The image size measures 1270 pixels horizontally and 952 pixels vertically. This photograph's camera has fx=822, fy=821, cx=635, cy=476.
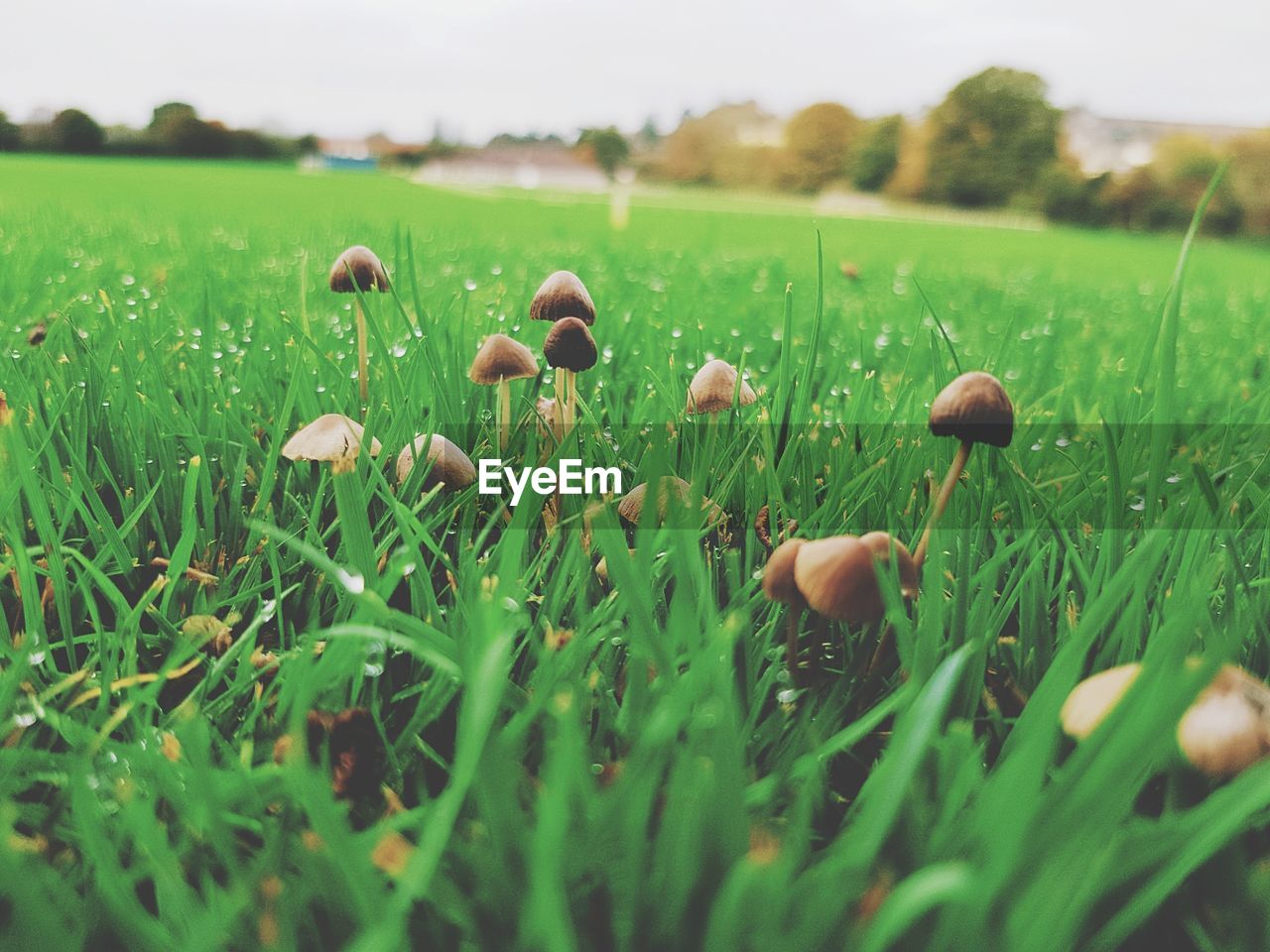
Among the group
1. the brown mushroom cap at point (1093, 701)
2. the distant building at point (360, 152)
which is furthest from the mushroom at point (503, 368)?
the distant building at point (360, 152)

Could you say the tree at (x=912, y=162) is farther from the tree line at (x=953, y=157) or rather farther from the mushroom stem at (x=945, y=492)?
the mushroom stem at (x=945, y=492)

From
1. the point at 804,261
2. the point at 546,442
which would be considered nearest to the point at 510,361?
the point at 546,442

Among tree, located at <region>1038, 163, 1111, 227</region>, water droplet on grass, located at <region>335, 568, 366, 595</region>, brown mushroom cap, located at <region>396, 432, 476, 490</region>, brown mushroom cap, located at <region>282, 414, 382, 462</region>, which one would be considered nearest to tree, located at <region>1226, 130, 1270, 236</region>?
tree, located at <region>1038, 163, 1111, 227</region>

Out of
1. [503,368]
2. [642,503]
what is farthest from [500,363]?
[642,503]

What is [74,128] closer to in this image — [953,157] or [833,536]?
[833,536]

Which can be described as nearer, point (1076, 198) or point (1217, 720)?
point (1217, 720)

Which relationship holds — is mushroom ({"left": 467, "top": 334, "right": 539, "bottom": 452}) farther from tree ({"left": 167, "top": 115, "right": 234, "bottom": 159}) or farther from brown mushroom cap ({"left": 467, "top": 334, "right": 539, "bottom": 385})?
tree ({"left": 167, "top": 115, "right": 234, "bottom": 159})
